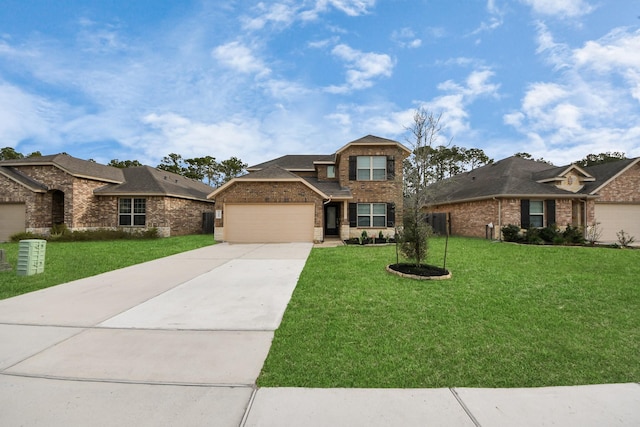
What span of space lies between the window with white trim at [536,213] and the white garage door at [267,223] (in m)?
12.5

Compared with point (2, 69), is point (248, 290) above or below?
below

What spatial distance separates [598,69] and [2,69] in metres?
25.4

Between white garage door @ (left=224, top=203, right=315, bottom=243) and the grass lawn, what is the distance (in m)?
8.14

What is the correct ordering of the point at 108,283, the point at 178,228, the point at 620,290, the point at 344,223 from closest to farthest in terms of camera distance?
the point at 620,290
the point at 108,283
the point at 344,223
the point at 178,228

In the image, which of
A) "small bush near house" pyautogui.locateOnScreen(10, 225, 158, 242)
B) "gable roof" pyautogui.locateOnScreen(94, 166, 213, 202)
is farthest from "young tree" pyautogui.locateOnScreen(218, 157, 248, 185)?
"small bush near house" pyautogui.locateOnScreen(10, 225, 158, 242)

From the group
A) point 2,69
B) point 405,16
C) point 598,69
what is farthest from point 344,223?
point 2,69

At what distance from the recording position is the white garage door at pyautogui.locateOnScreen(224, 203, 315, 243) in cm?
1533

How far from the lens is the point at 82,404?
2.51m

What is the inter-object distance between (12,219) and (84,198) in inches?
161

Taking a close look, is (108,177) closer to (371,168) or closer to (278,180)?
(278,180)

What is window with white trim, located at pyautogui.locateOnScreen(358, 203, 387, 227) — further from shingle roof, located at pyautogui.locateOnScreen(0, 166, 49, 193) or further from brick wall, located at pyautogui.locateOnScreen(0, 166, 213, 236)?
shingle roof, located at pyautogui.locateOnScreen(0, 166, 49, 193)

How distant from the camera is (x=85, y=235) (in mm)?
16312

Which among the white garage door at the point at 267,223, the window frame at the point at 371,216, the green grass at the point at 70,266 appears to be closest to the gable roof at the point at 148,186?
the white garage door at the point at 267,223

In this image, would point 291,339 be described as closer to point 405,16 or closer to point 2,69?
point 405,16
